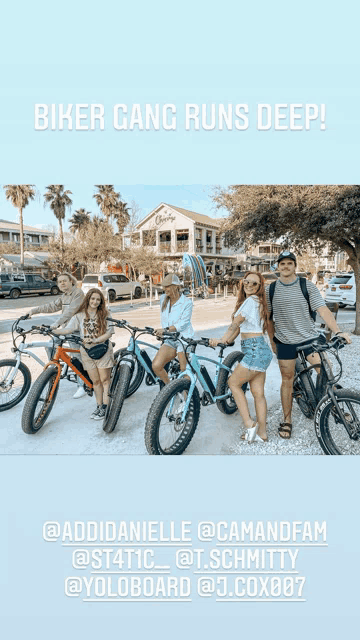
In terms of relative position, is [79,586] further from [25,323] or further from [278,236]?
[278,236]

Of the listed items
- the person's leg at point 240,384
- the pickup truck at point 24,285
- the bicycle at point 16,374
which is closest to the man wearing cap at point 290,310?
the person's leg at point 240,384

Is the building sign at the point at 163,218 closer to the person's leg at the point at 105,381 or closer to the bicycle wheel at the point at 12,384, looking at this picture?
the person's leg at the point at 105,381

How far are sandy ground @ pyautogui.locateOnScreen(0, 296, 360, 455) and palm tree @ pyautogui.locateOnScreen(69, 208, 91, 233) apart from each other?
102 cm

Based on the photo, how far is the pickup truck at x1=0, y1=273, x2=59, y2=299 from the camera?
3.98m

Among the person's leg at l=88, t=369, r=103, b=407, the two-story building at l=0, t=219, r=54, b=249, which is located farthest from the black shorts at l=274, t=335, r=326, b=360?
the two-story building at l=0, t=219, r=54, b=249

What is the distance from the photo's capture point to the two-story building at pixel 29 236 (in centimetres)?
416

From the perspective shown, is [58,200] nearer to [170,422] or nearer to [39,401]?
[39,401]

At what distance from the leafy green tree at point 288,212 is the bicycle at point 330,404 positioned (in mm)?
2096

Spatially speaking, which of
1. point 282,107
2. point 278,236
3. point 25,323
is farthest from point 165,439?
point 278,236

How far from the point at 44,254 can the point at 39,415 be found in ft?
6.50

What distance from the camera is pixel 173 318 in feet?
11.0

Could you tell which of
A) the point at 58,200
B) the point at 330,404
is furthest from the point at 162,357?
the point at 58,200

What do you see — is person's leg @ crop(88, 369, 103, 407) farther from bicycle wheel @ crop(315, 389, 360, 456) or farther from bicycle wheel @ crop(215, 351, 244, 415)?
bicycle wheel @ crop(315, 389, 360, 456)

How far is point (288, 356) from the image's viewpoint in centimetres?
316
